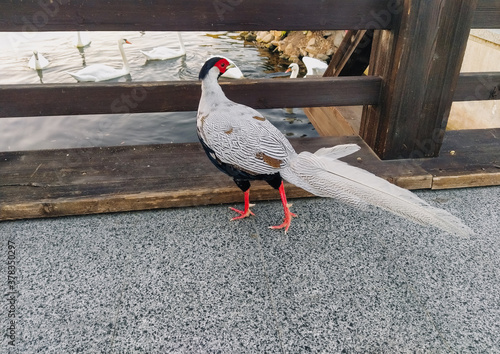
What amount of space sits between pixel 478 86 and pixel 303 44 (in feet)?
28.9

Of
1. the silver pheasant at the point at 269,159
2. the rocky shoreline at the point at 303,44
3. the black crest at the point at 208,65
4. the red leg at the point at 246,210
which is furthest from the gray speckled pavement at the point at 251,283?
the rocky shoreline at the point at 303,44

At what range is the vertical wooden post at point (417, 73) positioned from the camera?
99.7 inches

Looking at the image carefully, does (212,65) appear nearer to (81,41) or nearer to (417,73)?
(417,73)

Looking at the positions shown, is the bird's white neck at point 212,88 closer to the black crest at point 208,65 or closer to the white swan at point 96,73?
the black crest at point 208,65

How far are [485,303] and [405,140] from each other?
1.40 m

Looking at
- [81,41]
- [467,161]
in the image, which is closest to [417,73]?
[467,161]

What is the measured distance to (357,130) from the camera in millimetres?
3527

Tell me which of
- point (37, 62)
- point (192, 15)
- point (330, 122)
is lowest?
point (37, 62)

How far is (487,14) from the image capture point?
8.93ft

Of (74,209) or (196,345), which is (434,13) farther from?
(74,209)

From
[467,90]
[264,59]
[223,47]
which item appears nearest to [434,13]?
[467,90]

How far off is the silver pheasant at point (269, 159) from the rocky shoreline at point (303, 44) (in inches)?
353

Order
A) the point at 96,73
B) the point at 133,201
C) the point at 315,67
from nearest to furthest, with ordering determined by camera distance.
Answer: the point at 133,201 < the point at 96,73 < the point at 315,67

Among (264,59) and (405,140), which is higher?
(405,140)
